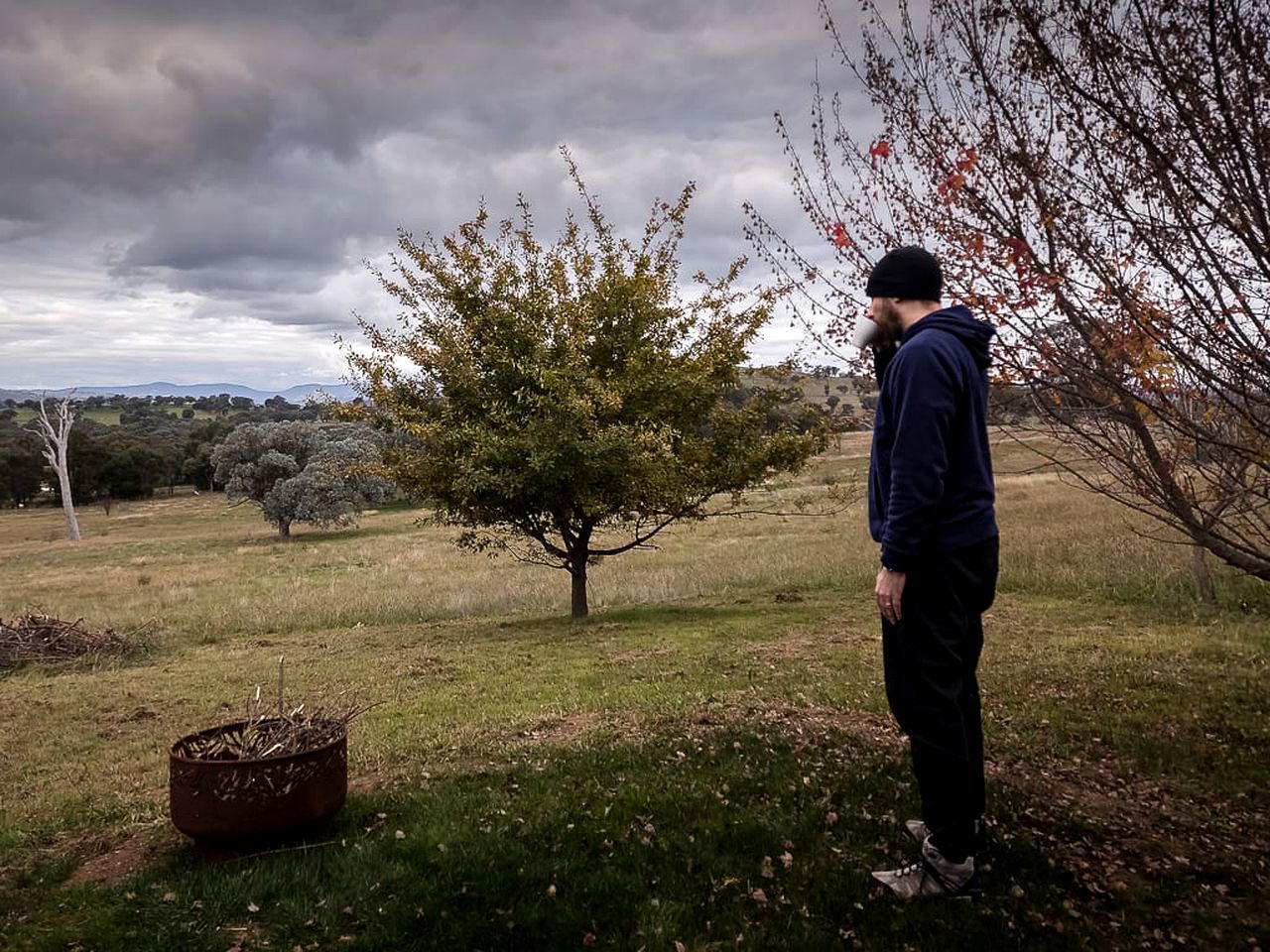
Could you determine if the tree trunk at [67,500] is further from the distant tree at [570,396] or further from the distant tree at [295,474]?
the distant tree at [570,396]

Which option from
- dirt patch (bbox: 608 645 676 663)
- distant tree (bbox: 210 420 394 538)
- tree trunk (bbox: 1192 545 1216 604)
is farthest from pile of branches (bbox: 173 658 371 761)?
distant tree (bbox: 210 420 394 538)

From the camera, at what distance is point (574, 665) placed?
1207 cm

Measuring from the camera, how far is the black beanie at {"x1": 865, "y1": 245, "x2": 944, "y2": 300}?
4.40 metres

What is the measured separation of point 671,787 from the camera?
607 centimetres

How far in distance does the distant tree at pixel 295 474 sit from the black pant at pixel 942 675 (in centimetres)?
4671

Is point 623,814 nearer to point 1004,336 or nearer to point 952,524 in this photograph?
point 952,524

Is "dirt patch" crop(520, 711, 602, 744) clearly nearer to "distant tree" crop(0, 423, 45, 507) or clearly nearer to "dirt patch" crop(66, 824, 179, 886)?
"dirt patch" crop(66, 824, 179, 886)

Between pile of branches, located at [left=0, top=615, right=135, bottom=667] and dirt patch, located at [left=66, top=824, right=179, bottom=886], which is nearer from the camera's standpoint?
dirt patch, located at [left=66, top=824, right=179, bottom=886]

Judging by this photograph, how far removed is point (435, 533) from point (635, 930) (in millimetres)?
47179

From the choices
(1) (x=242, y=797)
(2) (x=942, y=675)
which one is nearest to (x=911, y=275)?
(2) (x=942, y=675)

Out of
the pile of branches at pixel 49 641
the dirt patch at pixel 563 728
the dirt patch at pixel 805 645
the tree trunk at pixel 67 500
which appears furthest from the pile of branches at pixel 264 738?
the tree trunk at pixel 67 500

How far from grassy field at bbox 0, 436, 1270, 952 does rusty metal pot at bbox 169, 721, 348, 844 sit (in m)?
0.23

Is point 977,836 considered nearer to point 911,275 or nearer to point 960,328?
point 960,328

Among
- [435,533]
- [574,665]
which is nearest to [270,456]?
[435,533]
